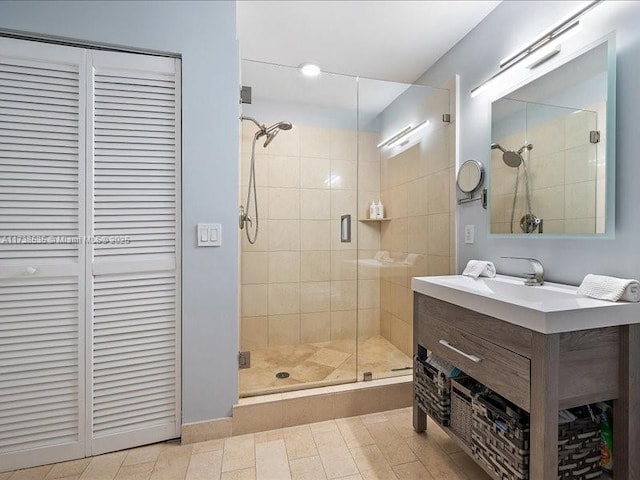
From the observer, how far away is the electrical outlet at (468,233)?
6.66 feet

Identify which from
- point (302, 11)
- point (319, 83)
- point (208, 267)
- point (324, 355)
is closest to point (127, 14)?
point (302, 11)

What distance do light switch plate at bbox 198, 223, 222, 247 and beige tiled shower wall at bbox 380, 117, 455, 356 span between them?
44.3 inches

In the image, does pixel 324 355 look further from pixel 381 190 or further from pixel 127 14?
pixel 127 14

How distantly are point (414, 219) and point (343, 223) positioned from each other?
1.68 feet

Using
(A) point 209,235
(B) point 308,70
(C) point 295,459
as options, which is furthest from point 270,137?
(C) point 295,459

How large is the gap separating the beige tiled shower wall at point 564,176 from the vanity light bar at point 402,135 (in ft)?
2.00

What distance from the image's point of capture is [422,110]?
222cm

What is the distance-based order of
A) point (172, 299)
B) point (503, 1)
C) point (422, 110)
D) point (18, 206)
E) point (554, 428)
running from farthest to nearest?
1. point (422, 110)
2. point (503, 1)
3. point (172, 299)
4. point (18, 206)
5. point (554, 428)

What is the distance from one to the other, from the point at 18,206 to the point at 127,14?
101cm

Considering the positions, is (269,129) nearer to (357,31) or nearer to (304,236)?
(304,236)

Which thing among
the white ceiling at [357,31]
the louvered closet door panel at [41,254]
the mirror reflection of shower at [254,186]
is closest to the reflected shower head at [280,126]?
the mirror reflection of shower at [254,186]

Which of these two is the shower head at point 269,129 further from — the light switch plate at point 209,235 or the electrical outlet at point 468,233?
the electrical outlet at point 468,233

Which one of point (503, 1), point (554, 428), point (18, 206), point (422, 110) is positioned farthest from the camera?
point (422, 110)

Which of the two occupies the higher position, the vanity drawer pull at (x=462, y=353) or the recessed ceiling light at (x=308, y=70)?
the recessed ceiling light at (x=308, y=70)
